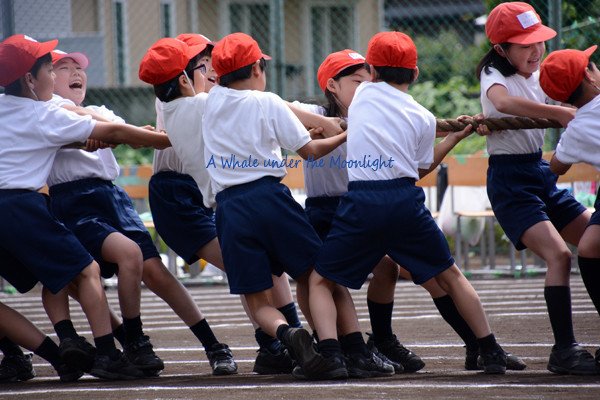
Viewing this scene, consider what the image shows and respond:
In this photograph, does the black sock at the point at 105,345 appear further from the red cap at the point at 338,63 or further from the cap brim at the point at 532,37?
the cap brim at the point at 532,37

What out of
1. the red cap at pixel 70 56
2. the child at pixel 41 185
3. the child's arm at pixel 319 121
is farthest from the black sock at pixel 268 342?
the red cap at pixel 70 56

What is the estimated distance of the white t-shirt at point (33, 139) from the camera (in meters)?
6.43

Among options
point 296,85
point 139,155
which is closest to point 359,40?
point 296,85

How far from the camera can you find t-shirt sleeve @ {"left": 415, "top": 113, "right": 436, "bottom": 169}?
6305mm

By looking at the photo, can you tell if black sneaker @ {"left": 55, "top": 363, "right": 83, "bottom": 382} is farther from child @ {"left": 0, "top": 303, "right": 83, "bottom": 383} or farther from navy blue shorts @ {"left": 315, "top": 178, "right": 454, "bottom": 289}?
navy blue shorts @ {"left": 315, "top": 178, "right": 454, "bottom": 289}

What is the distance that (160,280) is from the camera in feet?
23.0

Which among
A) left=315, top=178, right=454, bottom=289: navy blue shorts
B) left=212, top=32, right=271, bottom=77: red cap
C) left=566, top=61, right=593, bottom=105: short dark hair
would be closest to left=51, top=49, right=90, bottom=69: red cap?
left=212, top=32, right=271, bottom=77: red cap

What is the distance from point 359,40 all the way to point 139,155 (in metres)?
5.05

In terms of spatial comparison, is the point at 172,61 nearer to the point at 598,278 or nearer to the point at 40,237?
the point at 40,237

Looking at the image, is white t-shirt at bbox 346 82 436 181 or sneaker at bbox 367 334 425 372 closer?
white t-shirt at bbox 346 82 436 181

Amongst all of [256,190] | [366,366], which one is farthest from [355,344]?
[256,190]

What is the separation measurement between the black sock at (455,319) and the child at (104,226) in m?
1.51

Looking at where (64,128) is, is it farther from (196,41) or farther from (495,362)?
(495,362)

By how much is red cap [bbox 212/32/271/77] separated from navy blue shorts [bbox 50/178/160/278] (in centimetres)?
101
